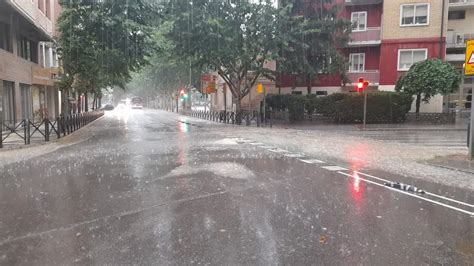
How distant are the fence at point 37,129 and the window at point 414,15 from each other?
26419mm

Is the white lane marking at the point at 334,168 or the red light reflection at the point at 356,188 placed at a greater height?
the red light reflection at the point at 356,188

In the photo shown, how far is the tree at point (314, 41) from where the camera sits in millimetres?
29578

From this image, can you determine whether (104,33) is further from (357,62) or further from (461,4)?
(461,4)

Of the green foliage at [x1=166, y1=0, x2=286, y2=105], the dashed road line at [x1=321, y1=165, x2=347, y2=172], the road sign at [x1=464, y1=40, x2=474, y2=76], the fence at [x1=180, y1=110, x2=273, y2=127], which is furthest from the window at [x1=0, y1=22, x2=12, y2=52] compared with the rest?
the road sign at [x1=464, y1=40, x2=474, y2=76]

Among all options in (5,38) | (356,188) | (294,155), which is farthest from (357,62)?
(356,188)

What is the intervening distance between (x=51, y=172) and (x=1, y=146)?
22.0 ft

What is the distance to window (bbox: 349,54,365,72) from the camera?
1436 inches

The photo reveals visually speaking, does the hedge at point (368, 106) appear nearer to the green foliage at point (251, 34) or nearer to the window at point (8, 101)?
the green foliage at point (251, 34)

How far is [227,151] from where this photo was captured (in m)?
14.6

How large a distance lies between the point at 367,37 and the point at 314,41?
6.42m

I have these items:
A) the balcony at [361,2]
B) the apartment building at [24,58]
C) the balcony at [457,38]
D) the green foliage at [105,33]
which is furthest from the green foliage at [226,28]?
the balcony at [457,38]

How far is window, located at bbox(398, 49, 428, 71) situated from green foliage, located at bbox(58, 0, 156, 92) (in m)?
20.9

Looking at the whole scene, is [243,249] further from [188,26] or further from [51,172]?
[188,26]

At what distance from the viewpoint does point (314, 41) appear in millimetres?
31375
